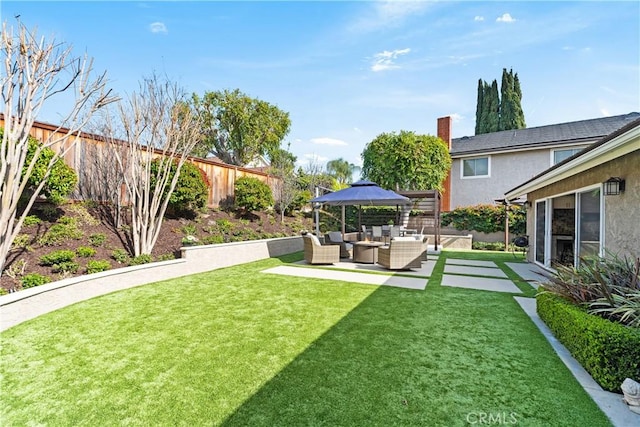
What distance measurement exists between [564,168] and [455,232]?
10569 mm

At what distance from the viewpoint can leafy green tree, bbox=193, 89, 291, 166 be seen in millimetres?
23531

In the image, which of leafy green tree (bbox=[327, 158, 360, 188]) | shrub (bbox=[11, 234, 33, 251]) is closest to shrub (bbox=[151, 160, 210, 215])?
shrub (bbox=[11, 234, 33, 251])

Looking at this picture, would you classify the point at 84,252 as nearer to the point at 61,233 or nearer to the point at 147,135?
the point at 61,233

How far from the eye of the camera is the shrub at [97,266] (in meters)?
6.01

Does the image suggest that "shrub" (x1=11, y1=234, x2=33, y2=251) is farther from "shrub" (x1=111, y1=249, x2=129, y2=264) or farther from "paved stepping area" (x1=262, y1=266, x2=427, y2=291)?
"paved stepping area" (x1=262, y1=266, x2=427, y2=291)

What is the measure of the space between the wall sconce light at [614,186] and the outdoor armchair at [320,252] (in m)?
6.15

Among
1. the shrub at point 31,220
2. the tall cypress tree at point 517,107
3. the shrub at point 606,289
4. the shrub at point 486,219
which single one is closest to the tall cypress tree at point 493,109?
the tall cypress tree at point 517,107

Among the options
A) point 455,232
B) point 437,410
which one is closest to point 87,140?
point 437,410

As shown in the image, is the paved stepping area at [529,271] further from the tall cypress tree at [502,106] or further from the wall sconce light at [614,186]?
the tall cypress tree at [502,106]

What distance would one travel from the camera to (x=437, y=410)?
8.01 ft

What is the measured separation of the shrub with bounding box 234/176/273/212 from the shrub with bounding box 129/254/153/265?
17.0ft

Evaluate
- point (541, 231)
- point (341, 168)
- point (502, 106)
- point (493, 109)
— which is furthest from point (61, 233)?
point (502, 106)

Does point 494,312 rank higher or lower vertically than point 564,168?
lower

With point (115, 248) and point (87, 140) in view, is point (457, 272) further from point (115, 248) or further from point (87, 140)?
point (87, 140)
